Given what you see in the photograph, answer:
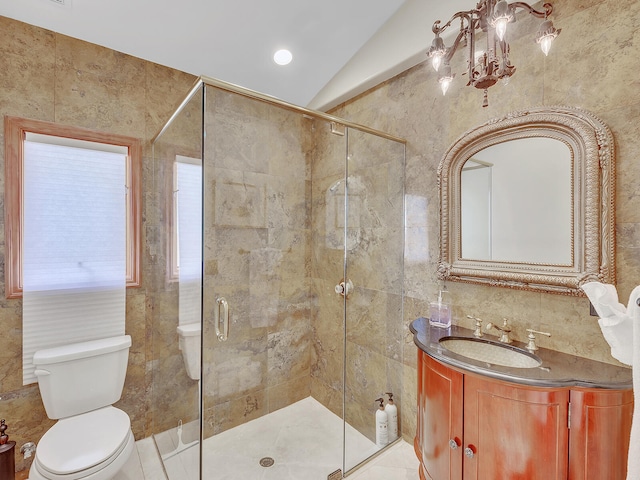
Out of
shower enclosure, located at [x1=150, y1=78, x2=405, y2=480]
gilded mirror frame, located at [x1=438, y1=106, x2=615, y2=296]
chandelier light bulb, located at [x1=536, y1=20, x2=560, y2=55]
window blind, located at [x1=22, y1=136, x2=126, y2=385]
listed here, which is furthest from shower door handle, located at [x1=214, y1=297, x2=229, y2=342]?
chandelier light bulb, located at [x1=536, y1=20, x2=560, y2=55]

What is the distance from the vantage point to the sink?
149 cm

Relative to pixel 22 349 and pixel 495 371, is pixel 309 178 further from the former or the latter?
pixel 22 349

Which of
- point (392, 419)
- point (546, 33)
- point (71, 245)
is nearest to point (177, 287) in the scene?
point (71, 245)

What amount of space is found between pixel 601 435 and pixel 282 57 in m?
2.64

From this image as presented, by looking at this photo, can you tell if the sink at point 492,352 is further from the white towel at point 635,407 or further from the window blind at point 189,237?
the window blind at point 189,237

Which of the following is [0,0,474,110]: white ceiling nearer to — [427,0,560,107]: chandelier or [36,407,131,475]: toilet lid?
[427,0,560,107]: chandelier

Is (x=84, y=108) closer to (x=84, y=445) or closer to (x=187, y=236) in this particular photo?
(x=187, y=236)

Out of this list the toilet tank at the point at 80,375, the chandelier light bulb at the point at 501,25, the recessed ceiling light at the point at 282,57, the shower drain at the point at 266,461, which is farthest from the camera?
the recessed ceiling light at the point at 282,57

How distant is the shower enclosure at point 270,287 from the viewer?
1.63m

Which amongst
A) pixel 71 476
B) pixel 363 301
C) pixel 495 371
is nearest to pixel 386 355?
pixel 363 301

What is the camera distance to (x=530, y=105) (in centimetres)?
157

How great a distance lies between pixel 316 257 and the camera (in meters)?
2.19

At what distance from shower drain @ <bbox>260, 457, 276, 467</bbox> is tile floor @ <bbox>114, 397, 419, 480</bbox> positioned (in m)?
0.02

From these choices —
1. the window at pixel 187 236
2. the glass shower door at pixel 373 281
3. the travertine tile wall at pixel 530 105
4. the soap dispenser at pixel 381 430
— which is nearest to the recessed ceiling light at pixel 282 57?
the travertine tile wall at pixel 530 105
